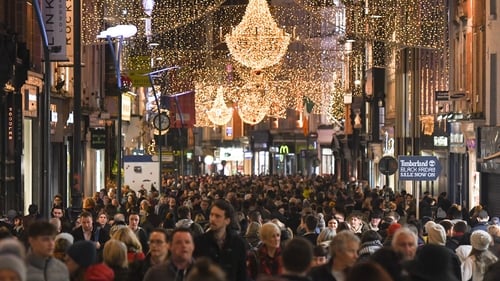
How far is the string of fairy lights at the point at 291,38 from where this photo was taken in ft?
156

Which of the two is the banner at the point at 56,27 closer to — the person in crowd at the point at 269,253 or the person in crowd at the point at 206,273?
the person in crowd at the point at 269,253

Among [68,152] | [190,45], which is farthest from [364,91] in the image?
[68,152]

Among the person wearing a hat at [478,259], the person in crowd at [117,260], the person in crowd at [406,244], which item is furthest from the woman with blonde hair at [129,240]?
the person wearing a hat at [478,259]

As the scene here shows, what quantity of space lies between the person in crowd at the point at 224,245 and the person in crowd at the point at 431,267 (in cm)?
211

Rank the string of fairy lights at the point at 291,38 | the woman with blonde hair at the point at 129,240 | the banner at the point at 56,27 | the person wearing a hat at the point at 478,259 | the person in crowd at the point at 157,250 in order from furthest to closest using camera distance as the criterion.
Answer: the string of fairy lights at the point at 291,38 → the banner at the point at 56,27 → the person wearing a hat at the point at 478,259 → the woman with blonde hair at the point at 129,240 → the person in crowd at the point at 157,250

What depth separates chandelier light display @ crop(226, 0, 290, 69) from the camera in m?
40.7

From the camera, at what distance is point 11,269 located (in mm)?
9383

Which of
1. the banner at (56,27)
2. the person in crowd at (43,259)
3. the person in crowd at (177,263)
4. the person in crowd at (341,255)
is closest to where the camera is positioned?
the person in crowd at (177,263)

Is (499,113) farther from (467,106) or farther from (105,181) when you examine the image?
(105,181)

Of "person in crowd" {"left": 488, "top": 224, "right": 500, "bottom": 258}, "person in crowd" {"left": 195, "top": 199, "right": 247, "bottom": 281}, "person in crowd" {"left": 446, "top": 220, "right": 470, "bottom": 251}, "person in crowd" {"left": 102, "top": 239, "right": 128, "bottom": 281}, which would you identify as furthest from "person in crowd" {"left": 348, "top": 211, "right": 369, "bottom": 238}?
"person in crowd" {"left": 102, "top": 239, "right": 128, "bottom": 281}

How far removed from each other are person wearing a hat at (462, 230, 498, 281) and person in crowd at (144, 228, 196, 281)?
15.2ft

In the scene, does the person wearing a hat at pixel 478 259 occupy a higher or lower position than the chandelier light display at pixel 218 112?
lower

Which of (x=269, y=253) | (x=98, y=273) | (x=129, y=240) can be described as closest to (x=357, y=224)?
(x=269, y=253)

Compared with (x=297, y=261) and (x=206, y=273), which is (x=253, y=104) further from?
(x=206, y=273)
